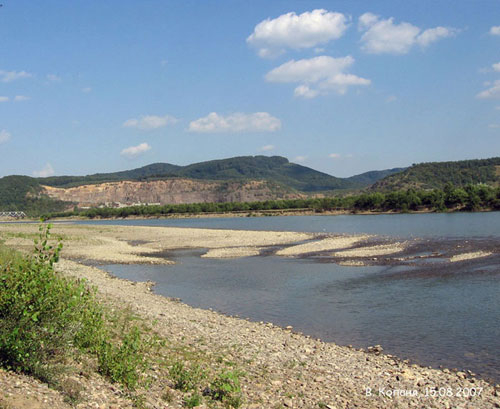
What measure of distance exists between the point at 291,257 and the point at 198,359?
1074 inches

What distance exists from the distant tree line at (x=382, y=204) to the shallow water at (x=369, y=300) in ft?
271

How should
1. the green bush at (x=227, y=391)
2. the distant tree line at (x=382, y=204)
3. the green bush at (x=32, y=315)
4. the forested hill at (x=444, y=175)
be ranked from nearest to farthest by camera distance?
the green bush at (x=32, y=315) → the green bush at (x=227, y=391) → the distant tree line at (x=382, y=204) → the forested hill at (x=444, y=175)

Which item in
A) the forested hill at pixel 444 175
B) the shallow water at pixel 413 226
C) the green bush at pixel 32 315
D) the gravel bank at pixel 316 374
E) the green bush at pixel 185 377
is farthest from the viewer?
the forested hill at pixel 444 175

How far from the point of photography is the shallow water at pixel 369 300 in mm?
14031

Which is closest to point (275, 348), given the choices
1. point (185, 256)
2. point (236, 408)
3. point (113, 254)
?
point (236, 408)

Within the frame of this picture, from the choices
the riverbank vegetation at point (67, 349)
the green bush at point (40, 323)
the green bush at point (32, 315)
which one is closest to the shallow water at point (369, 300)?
the riverbank vegetation at point (67, 349)

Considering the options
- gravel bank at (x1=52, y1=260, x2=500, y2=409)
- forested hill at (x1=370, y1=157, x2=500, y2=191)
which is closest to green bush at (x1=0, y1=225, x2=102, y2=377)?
gravel bank at (x1=52, y1=260, x2=500, y2=409)

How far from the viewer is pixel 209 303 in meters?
20.9

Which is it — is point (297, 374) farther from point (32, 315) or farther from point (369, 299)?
point (369, 299)

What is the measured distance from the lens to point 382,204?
123m

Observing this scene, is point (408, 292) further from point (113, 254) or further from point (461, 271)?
point (113, 254)

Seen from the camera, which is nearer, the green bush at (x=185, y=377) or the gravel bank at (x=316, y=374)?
the green bush at (x=185, y=377)

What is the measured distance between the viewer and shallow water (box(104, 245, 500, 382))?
1403 centimetres

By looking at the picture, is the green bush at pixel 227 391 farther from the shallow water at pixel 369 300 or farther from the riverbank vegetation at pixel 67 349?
the shallow water at pixel 369 300
